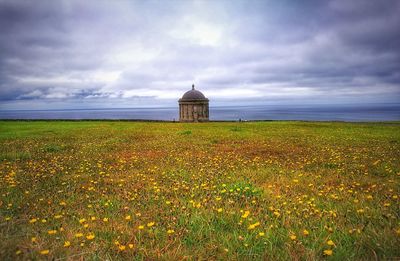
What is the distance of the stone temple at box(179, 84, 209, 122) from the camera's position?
6081 centimetres

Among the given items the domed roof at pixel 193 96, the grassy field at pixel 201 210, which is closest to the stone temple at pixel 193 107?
the domed roof at pixel 193 96

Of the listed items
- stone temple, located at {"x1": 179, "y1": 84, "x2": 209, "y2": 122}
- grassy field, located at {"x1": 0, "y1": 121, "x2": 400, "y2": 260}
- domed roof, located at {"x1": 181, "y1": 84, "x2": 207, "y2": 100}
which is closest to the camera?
grassy field, located at {"x1": 0, "y1": 121, "x2": 400, "y2": 260}

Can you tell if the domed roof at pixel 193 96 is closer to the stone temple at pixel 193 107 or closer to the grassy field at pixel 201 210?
the stone temple at pixel 193 107

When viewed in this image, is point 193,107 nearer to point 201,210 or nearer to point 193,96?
point 193,96

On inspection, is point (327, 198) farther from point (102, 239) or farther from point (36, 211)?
point (36, 211)

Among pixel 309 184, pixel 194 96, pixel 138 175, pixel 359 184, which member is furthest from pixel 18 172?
pixel 194 96

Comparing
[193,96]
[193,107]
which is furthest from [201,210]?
[193,96]

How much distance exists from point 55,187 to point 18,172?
247 centimetres

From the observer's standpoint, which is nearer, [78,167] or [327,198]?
[327,198]

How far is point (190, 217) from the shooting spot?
5.12 metres

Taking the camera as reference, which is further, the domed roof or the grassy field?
the domed roof

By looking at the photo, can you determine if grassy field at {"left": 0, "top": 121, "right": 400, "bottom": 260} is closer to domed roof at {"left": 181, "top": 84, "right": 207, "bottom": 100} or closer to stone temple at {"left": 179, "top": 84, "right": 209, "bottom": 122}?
stone temple at {"left": 179, "top": 84, "right": 209, "bottom": 122}

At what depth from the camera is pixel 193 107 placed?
60.9 m

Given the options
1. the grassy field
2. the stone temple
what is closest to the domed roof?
the stone temple
